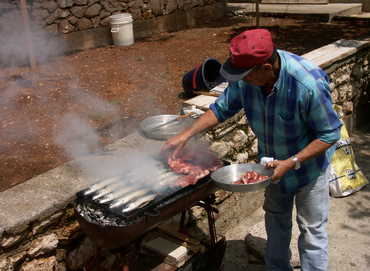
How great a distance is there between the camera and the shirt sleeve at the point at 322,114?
10.5 ft

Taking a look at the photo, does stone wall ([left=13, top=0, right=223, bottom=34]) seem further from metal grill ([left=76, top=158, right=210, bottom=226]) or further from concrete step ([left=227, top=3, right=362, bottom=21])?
metal grill ([left=76, top=158, right=210, bottom=226])

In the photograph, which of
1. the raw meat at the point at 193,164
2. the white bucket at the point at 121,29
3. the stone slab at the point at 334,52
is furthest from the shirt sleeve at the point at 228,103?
the white bucket at the point at 121,29

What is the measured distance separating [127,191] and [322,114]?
1.62 meters

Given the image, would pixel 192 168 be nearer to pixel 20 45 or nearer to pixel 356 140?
pixel 356 140

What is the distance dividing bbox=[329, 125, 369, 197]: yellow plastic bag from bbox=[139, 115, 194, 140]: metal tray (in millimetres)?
2194

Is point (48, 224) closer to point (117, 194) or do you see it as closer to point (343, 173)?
point (117, 194)

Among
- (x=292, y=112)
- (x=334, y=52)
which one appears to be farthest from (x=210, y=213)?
(x=334, y=52)

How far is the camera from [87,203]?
3.46m

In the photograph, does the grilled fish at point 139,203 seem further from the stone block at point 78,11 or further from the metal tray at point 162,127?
the stone block at point 78,11

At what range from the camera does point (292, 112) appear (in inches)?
131

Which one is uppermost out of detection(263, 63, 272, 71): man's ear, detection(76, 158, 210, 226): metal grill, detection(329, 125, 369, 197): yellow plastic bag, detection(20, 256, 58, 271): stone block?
detection(263, 63, 272, 71): man's ear

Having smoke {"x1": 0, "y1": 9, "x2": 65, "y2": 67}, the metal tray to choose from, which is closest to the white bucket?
smoke {"x1": 0, "y1": 9, "x2": 65, "y2": 67}

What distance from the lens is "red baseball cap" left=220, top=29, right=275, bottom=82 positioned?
3.02m

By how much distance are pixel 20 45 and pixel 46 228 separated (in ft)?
23.6
